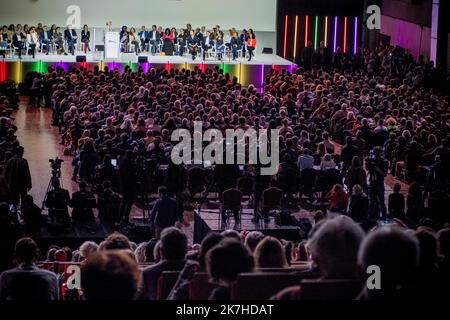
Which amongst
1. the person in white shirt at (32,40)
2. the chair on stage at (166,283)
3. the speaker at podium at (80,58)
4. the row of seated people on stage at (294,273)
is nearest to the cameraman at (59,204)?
the row of seated people on stage at (294,273)

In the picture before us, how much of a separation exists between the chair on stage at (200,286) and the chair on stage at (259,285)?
20.5 inches

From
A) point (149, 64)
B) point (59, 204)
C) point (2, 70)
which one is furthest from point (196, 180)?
point (2, 70)

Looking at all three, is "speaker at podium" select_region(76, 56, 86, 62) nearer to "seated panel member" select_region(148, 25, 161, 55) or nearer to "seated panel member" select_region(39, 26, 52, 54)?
"seated panel member" select_region(39, 26, 52, 54)

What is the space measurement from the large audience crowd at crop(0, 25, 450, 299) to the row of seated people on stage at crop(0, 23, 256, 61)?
334 centimetres

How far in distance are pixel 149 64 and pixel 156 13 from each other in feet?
14.3

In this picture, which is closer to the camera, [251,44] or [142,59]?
[142,59]

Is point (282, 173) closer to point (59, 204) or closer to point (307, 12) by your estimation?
point (59, 204)

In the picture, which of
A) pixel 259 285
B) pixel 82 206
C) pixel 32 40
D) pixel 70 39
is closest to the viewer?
pixel 259 285

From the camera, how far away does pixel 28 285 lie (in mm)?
5348

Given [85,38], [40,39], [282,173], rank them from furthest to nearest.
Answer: [85,38] < [40,39] < [282,173]

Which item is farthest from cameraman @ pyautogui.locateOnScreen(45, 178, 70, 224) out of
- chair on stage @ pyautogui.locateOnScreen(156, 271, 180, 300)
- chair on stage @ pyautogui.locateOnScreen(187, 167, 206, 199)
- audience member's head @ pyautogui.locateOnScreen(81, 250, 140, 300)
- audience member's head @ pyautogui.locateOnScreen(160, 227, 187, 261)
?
audience member's head @ pyautogui.locateOnScreen(81, 250, 140, 300)

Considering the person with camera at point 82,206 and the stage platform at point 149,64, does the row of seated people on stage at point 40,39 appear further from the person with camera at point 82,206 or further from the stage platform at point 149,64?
the person with camera at point 82,206

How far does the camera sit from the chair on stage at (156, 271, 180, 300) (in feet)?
18.0

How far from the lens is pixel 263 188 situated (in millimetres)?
15406
